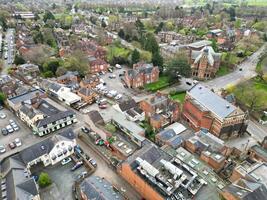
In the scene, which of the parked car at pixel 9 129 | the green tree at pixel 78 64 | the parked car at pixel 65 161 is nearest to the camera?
the parked car at pixel 65 161

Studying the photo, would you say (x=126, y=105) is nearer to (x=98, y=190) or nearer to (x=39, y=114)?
(x=39, y=114)

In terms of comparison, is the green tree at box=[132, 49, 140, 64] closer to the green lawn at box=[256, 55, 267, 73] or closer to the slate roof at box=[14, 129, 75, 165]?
the green lawn at box=[256, 55, 267, 73]

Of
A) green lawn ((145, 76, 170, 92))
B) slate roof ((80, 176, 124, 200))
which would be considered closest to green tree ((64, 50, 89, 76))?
green lawn ((145, 76, 170, 92))

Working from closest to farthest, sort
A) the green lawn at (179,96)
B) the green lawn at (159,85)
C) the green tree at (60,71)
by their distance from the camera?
the green lawn at (179,96), the green lawn at (159,85), the green tree at (60,71)

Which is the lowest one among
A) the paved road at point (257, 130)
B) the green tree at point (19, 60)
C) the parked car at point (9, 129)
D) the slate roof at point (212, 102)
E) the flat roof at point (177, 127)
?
the paved road at point (257, 130)

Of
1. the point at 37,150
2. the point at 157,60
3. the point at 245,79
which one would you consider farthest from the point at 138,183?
the point at 245,79

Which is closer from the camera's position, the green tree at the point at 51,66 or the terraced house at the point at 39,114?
the terraced house at the point at 39,114

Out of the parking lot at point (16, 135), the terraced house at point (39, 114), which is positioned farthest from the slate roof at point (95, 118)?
the parking lot at point (16, 135)

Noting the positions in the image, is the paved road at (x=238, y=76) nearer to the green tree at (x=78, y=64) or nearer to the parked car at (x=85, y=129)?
the green tree at (x=78, y=64)
